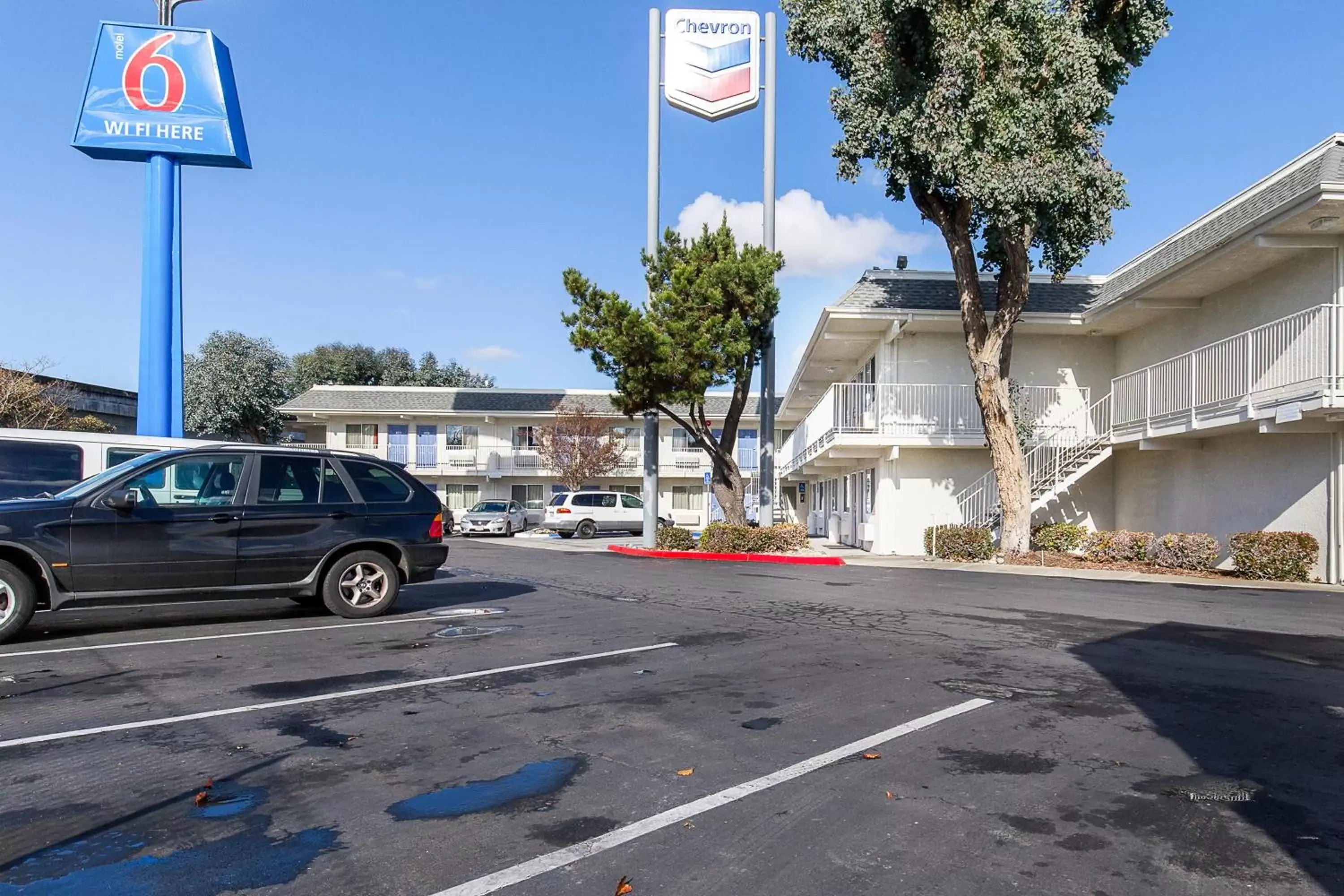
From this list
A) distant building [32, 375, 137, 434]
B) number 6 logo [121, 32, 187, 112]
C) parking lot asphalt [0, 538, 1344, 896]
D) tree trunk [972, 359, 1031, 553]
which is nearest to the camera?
parking lot asphalt [0, 538, 1344, 896]

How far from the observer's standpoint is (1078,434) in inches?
931

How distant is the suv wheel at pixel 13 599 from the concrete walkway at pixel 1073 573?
1490cm

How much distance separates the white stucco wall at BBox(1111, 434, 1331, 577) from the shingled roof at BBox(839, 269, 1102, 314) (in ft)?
12.9

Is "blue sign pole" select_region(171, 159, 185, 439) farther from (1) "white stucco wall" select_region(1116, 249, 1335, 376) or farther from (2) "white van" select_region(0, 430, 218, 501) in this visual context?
(1) "white stucco wall" select_region(1116, 249, 1335, 376)

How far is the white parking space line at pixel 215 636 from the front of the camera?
797 cm

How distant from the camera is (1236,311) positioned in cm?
1920

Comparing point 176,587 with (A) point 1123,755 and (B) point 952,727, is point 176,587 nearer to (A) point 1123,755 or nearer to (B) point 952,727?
(B) point 952,727

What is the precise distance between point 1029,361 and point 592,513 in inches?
723

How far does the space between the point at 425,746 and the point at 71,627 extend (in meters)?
5.85

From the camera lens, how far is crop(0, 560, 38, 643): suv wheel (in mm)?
8094

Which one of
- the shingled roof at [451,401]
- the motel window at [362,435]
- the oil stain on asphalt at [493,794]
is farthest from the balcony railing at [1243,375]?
the motel window at [362,435]

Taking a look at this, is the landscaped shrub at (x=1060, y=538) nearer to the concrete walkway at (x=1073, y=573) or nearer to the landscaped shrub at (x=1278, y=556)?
the concrete walkway at (x=1073, y=573)

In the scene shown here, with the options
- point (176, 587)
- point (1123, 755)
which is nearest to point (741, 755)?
point (1123, 755)

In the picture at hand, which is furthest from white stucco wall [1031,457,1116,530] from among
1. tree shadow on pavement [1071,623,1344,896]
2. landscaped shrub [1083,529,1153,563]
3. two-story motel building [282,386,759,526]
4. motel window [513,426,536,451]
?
motel window [513,426,536,451]
